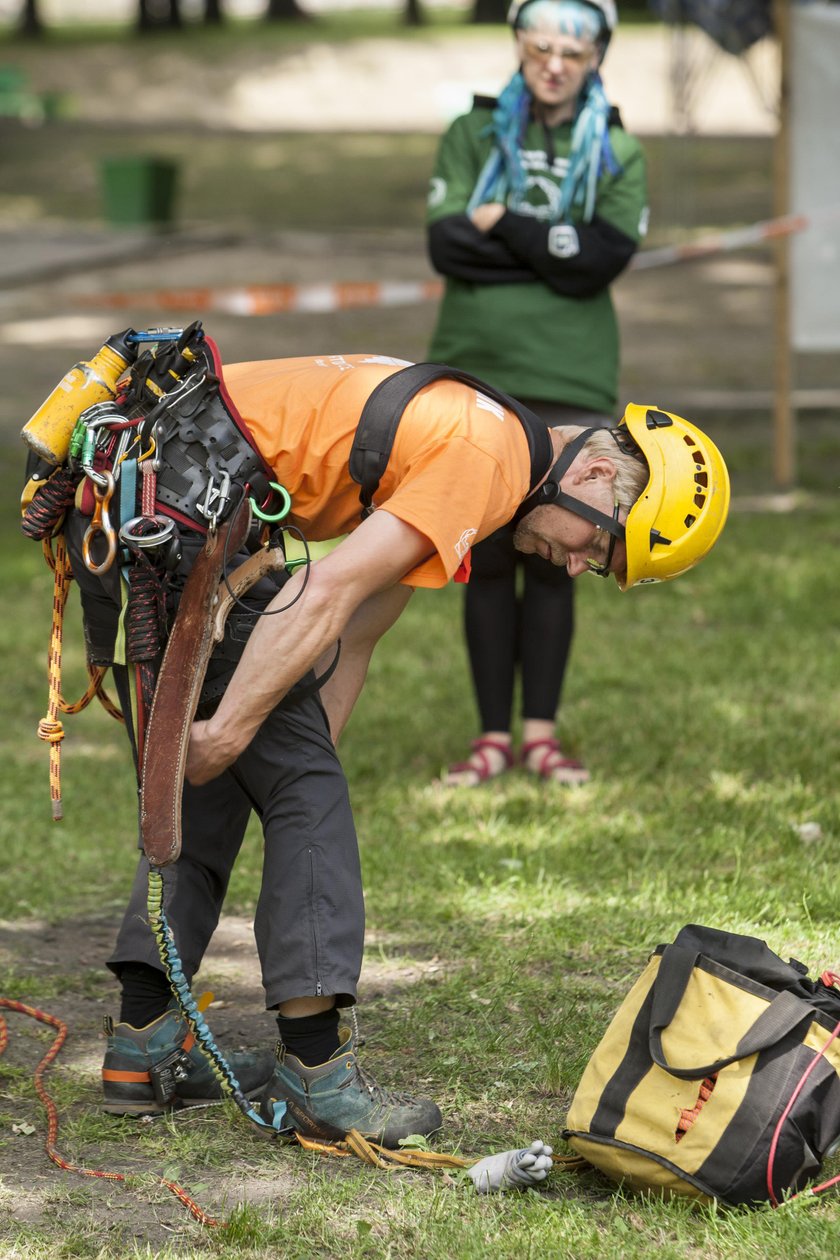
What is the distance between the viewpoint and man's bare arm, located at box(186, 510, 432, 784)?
10.1 feet

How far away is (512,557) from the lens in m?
5.41

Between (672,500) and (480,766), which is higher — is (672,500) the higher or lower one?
the higher one

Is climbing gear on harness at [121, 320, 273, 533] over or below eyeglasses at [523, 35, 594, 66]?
below

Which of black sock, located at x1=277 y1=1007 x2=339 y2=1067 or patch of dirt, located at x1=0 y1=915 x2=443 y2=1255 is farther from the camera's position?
black sock, located at x1=277 y1=1007 x2=339 y2=1067

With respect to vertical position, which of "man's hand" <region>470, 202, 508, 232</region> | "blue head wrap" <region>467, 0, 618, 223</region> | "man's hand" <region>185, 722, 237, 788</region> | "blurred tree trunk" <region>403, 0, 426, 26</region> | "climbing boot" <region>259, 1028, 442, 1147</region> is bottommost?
"climbing boot" <region>259, 1028, 442, 1147</region>

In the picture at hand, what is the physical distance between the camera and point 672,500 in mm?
3340

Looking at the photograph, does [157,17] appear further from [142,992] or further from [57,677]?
[142,992]

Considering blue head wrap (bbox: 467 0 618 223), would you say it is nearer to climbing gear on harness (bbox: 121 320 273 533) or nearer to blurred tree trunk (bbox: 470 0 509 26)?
climbing gear on harness (bbox: 121 320 273 533)

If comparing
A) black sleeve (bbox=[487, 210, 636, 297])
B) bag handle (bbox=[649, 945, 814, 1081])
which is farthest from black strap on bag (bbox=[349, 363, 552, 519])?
black sleeve (bbox=[487, 210, 636, 297])

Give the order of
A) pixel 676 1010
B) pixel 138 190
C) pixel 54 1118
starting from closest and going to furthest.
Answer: pixel 676 1010 → pixel 54 1118 → pixel 138 190

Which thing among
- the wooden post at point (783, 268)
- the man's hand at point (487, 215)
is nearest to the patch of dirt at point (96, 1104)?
the man's hand at point (487, 215)

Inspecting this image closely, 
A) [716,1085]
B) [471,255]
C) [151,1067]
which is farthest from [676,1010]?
[471,255]

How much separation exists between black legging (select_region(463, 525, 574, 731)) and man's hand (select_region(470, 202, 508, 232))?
3.44ft

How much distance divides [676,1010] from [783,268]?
7.00 m
